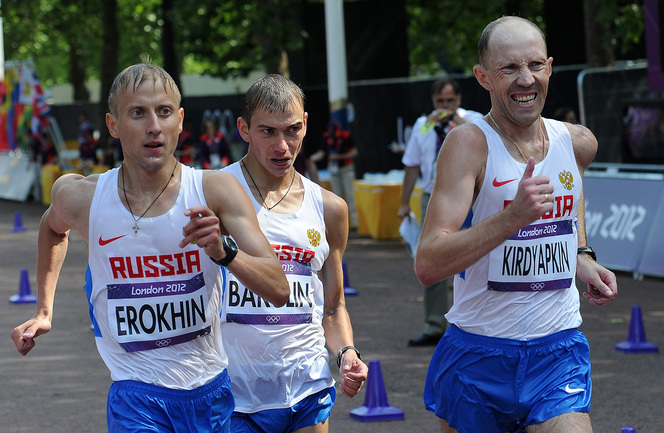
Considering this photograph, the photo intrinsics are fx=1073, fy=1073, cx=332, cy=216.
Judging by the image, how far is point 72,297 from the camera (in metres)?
12.4

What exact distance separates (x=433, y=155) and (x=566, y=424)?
6.05 meters

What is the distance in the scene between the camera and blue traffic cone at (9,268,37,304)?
12023 millimetres

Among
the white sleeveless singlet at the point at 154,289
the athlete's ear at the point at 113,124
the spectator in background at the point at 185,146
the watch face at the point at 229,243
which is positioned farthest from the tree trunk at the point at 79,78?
the watch face at the point at 229,243

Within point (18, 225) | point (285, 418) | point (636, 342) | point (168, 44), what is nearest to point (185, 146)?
point (168, 44)

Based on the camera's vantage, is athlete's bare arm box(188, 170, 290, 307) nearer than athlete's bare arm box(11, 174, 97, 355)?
Yes

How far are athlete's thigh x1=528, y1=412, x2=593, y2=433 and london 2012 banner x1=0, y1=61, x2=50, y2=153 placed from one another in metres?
24.6

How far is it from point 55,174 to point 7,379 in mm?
18143

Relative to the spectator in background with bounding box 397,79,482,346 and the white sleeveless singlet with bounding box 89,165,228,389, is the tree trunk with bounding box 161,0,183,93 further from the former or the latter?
the white sleeveless singlet with bounding box 89,165,228,389

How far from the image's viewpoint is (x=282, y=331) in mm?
4254

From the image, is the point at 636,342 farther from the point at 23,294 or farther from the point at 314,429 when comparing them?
the point at 23,294

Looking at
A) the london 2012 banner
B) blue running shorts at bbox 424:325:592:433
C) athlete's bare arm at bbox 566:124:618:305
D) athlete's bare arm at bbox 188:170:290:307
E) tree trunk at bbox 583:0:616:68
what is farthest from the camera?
the london 2012 banner

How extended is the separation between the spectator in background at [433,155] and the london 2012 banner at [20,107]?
1890cm

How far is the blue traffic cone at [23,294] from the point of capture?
473 inches

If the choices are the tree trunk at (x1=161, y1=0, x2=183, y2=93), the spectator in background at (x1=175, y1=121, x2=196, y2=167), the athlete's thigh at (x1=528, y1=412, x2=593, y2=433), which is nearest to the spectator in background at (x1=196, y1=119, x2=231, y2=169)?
the spectator in background at (x1=175, y1=121, x2=196, y2=167)
